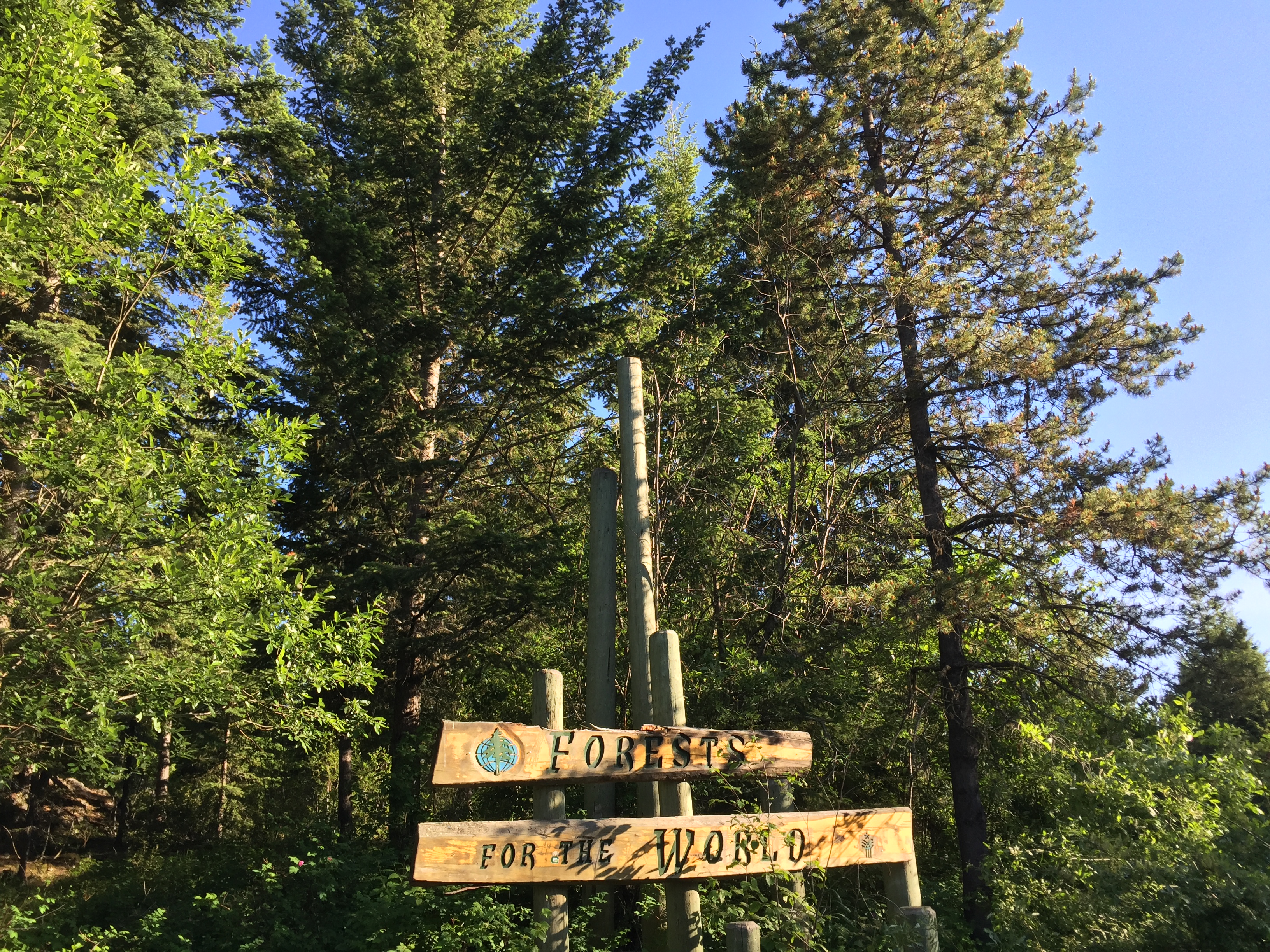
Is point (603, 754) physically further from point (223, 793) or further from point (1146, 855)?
point (223, 793)

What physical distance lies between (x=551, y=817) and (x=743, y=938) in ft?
4.85

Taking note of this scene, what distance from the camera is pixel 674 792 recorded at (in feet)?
19.3

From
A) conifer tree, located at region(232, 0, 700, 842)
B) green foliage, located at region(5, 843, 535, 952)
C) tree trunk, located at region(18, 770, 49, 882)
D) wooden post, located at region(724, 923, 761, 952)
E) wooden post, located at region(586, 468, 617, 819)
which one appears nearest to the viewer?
wooden post, located at region(724, 923, 761, 952)

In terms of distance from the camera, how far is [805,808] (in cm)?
855

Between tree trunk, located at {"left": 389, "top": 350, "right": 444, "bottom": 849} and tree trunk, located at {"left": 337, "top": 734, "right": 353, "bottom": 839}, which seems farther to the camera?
tree trunk, located at {"left": 337, "top": 734, "right": 353, "bottom": 839}

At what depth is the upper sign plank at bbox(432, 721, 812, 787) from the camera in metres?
5.11

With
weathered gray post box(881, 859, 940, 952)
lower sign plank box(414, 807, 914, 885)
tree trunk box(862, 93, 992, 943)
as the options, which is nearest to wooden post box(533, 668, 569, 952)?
lower sign plank box(414, 807, 914, 885)

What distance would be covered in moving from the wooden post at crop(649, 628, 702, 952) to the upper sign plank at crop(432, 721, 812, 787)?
24 cm

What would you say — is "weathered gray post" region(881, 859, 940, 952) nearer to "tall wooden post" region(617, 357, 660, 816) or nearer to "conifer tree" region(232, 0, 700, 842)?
"tall wooden post" region(617, 357, 660, 816)

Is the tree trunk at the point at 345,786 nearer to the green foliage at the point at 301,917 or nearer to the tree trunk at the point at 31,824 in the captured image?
the green foliage at the point at 301,917

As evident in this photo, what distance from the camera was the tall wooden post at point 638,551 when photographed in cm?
655

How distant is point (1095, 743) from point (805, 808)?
3118 mm

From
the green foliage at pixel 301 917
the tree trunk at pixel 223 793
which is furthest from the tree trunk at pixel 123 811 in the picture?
the green foliage at pixel 301 917

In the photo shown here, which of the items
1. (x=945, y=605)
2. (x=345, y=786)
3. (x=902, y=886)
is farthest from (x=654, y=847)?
(x=345, y=786)
